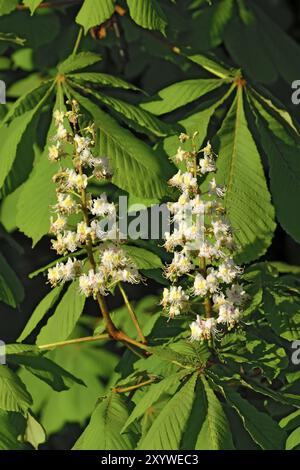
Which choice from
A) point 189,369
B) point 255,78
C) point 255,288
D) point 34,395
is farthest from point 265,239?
point 34,395

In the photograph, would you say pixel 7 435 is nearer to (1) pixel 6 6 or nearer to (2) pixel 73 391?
(1) pixel 6 6

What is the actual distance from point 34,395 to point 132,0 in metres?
1.42

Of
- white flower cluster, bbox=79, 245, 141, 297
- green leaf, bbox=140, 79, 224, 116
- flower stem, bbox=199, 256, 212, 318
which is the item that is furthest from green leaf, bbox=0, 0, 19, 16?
flower stem, bbox=199, 256, 212, 318

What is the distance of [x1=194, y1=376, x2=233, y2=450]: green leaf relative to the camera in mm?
1664

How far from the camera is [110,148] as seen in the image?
2.02 m

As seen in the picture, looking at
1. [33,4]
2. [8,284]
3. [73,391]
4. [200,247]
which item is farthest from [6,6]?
[73,391]

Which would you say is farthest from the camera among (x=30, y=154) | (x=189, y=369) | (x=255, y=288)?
(x=30, y=154)

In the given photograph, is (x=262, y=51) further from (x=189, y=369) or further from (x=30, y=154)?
(x=189, y=369)

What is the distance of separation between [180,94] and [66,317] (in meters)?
0.58

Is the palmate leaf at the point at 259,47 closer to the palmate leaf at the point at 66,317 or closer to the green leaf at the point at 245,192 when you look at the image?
the green leaf at the point at 245,192

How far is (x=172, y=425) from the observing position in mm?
1665

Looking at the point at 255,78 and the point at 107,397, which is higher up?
the point at 255,78

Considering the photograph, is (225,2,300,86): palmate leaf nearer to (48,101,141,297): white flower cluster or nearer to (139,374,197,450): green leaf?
(48,101,141,297): white flower cluster
